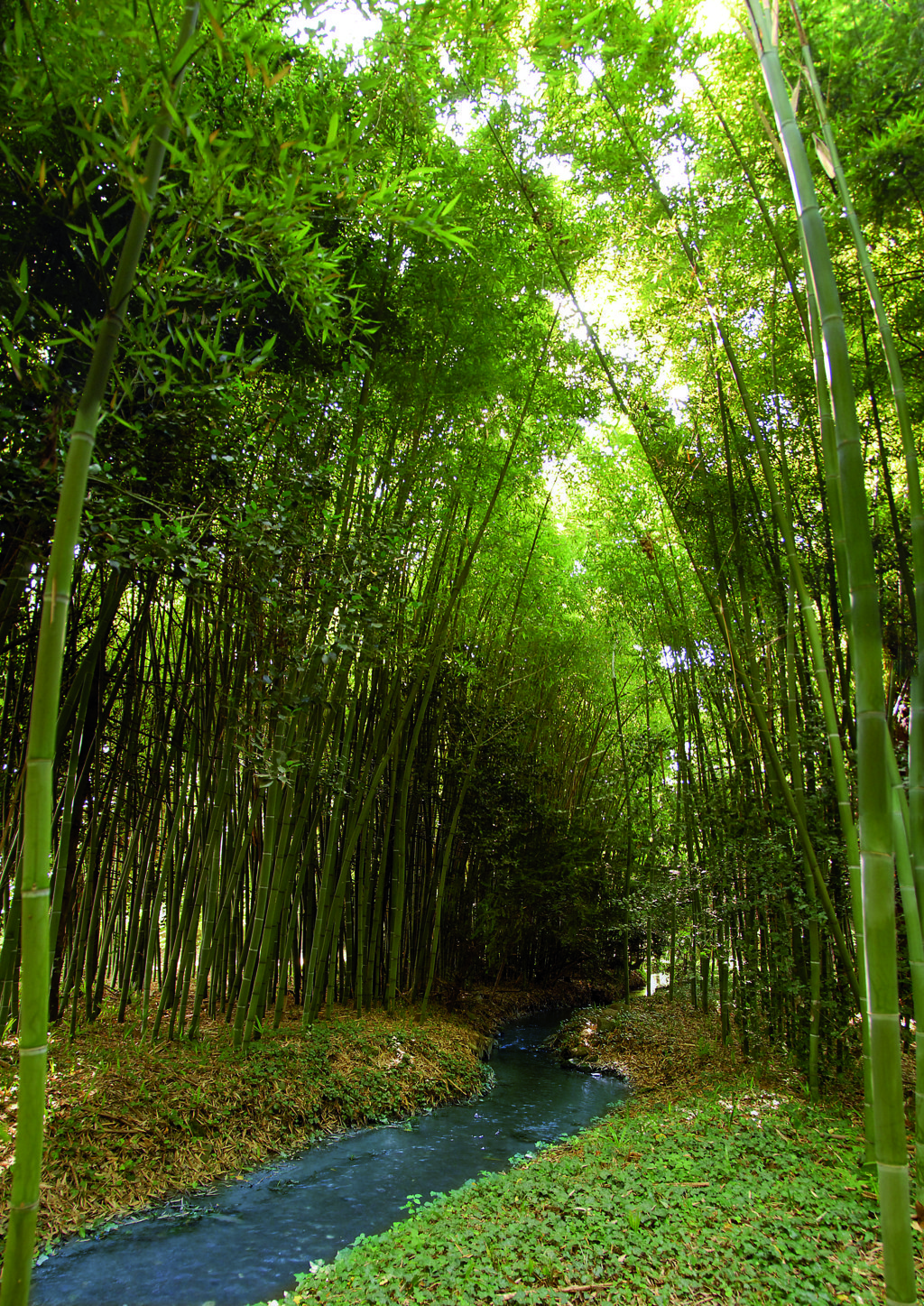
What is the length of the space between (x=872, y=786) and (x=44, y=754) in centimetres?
116

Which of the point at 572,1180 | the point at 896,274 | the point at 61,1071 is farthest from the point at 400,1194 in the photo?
the point at 896,274

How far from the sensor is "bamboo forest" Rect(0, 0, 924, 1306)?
1359 mm

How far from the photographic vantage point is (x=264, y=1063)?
3486 millimetres

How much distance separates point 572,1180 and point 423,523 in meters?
3.34

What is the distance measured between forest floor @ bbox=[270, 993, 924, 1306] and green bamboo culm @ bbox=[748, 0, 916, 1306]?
117 centimetres

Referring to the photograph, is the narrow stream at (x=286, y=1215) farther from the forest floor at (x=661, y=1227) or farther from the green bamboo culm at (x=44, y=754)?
the green bamboo culm at (x=44, y=754)

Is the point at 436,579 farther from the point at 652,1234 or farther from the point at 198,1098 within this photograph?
the point at 652,1234

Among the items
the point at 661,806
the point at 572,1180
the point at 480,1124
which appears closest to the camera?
the point at 572,1180

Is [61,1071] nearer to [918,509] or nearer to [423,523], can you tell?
[423,523]

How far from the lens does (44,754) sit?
1047mm

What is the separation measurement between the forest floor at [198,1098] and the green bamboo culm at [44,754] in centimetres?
166

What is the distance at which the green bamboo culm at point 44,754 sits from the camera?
0.95 metres

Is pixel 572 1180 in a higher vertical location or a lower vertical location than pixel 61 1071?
lower

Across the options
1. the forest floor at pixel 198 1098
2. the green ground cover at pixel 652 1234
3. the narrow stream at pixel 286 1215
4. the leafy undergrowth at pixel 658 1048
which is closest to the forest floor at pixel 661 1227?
the green ground cover at pixel 652 1234
